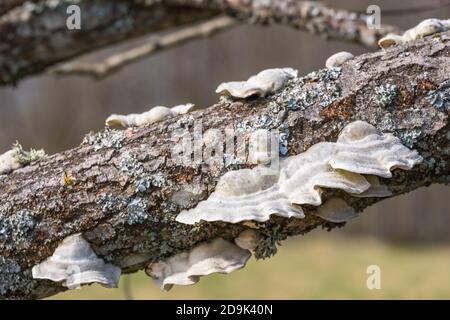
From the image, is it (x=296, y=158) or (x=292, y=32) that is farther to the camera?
(x=292, y=32)

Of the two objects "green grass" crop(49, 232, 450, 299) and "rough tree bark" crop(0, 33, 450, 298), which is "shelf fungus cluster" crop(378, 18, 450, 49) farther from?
"green grass" crop(49, 232, 450, 299)

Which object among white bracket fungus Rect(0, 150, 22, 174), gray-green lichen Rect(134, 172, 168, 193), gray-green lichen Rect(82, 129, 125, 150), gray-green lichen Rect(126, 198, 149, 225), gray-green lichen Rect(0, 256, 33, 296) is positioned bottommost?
gray-green lichen Rect(0, 256, 33, 296)

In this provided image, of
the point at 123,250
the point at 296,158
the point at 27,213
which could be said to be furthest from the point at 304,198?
the point at 27,213

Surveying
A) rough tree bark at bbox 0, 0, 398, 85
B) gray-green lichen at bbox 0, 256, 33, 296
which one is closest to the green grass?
rough tree bark at bbox 0, 0, 398, 85

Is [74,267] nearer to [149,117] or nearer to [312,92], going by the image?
[149,117]

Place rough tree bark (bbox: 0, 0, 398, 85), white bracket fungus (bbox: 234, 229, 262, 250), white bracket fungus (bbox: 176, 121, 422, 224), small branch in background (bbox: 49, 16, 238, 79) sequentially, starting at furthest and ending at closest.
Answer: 1. small branch in background (bbox: 49, 16, 238, 79)
2. rough tree bark (bbox: 0, 0, 398, 85)
3. white bracket fungus (bbox: 234, 229, 262, 250)
4. white bracket fungus (bbox: 176, 121, 422, 224)

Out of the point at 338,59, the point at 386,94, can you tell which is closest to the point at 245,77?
the point at 338,59
